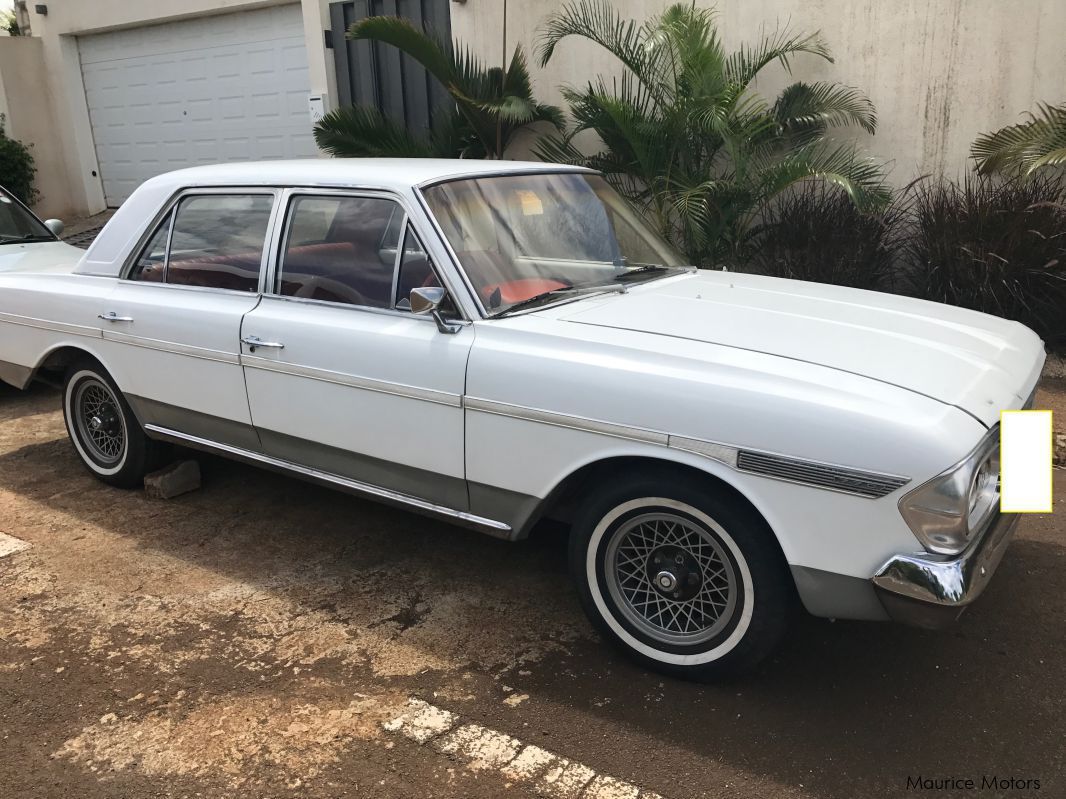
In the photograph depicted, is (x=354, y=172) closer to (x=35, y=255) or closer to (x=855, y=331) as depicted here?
(x=855, y=331)

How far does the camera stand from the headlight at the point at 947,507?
249 centimetres

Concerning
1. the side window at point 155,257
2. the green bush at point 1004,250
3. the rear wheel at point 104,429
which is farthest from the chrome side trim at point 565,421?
the green bush at point 1004,250

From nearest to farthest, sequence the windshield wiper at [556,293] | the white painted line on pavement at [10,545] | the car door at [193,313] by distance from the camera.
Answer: the windshield wiper at [556,293] < the car door at [193,313] < the white painted line on pavement at [10,545]

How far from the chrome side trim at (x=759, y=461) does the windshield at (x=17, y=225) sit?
5688 millimetres

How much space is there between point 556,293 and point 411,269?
0.58 metres

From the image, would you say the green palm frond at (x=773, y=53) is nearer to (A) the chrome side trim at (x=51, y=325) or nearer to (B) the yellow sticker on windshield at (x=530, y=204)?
(B) the yellow sticker on windshield at (x=530, y=204)

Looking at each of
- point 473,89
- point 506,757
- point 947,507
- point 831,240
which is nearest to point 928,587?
point 947,507

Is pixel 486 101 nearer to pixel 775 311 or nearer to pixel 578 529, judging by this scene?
pixel 775 311

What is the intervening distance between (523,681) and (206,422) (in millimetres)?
2075

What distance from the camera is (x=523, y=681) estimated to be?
312 cm

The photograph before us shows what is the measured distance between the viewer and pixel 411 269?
11.4 ft

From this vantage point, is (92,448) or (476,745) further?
(92,448)

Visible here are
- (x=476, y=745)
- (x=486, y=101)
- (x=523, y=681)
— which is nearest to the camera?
(x=476, y=745)

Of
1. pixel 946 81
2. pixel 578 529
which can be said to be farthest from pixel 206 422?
pixel 946 81
